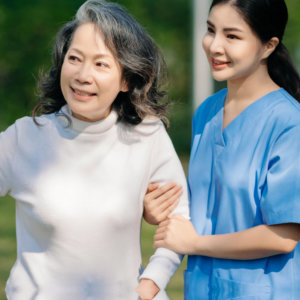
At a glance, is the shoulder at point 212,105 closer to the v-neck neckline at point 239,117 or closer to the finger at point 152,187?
the v-neck neckline at point 239,117

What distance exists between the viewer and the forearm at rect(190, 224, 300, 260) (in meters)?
2.39

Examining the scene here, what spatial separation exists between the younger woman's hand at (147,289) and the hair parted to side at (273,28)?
0.90 metres

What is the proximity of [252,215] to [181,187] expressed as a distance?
13.6 inches

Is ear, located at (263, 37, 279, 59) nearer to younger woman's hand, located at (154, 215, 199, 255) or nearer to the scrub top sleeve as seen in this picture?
the scrub top sleeve

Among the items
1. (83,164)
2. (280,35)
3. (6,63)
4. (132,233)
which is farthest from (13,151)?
(6,63)

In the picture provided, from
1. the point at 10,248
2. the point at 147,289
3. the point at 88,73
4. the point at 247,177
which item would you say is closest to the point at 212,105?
the point at 247,177

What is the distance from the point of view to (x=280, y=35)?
2.56 m

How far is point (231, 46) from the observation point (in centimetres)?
245

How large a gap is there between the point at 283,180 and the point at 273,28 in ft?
1.83

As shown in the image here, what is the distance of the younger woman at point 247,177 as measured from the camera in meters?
2.39

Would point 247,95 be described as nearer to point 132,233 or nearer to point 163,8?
point 132,233

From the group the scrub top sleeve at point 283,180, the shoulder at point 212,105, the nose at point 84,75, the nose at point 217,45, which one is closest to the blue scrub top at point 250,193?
the scrub top sleeve at point 283,180

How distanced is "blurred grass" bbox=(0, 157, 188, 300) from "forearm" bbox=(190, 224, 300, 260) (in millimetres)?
2482

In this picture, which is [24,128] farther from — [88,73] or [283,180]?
[283,180]
